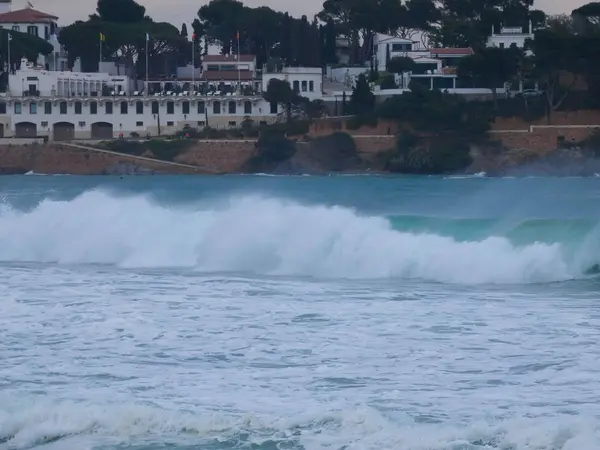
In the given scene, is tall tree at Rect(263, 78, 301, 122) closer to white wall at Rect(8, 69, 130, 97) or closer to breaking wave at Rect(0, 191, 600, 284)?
white wall at Rect(8, 69, 130, 97)

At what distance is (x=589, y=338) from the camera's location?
1175 cm

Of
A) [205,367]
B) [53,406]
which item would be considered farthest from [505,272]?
[53,406]

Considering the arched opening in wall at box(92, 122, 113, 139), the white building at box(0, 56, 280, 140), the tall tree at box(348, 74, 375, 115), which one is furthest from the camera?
the arched opening in wall at box(92, 122, 113, 139)

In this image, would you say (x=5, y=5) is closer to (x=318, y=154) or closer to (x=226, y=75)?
(x=226, y=75)

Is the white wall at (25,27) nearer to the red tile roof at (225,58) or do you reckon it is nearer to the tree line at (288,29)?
the tree line at (288,29)

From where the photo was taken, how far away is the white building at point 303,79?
63188 mm

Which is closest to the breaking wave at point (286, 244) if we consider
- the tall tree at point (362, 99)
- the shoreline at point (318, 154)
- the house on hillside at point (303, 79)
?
the shoreline at point (318, 154)

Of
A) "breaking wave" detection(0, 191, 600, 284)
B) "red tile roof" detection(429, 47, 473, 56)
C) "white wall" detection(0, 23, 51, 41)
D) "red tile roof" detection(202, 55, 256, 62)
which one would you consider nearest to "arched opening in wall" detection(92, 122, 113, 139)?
"red tile roof" detection(202, 55, 256, 62)

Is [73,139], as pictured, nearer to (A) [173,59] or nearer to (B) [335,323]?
(A) [173,59]

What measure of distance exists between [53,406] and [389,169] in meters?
48.1

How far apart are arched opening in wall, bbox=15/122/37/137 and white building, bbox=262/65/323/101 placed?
11546mm

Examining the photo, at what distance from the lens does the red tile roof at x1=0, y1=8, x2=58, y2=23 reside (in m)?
72.2

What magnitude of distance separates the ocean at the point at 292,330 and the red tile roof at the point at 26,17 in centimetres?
4984

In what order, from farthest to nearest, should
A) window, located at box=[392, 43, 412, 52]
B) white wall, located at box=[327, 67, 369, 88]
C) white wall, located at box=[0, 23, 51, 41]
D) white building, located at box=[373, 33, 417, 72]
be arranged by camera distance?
white wall, located at box=[0, 23, 51, 41]
window, located at box=[392, 43, 412, 52]
white wall, located at box=[327, 67, 369, 88]
white building, located at box=[373, 33, 417, 72]
